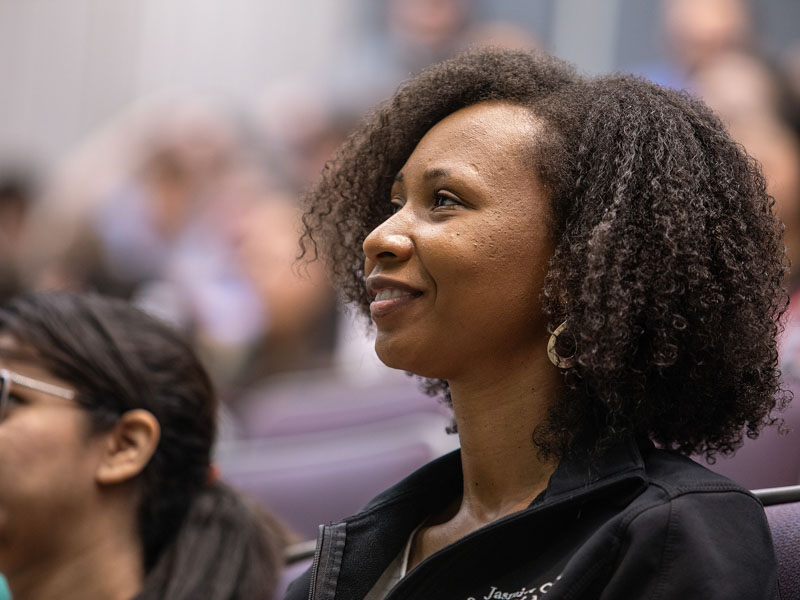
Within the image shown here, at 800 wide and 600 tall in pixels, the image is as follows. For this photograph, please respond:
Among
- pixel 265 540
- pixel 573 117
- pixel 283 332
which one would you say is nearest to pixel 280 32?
pixel 283 332

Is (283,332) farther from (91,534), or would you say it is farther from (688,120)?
(688,120)

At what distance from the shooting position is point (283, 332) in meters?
3.77

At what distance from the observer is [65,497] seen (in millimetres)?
1930

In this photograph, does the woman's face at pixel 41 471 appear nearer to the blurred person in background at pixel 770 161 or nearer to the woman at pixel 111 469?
the woman at pixel 111 469

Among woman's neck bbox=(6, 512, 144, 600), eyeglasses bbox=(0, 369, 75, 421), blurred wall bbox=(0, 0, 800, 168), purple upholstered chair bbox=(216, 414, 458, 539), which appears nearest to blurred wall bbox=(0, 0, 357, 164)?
blurred wall bbox=(0, 0, 800, 168)

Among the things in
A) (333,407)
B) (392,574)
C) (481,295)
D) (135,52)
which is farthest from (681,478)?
(135,52)

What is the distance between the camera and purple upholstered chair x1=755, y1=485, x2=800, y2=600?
1357mm

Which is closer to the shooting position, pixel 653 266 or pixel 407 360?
pixel 653 266

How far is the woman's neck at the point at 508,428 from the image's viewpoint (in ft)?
4.49

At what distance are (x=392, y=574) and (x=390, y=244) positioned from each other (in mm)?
437

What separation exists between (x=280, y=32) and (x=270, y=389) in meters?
2.59

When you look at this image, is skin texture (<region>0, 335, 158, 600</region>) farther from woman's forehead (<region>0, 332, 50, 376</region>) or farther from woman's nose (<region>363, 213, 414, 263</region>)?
woman's nose (<region>363, 213, 414, 263</region>)

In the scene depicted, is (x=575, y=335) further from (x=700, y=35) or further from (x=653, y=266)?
(x=700, y=35)

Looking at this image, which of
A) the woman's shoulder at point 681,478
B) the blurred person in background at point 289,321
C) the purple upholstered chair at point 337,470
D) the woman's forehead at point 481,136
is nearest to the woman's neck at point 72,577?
the purple upholstered chair at point 337,470
